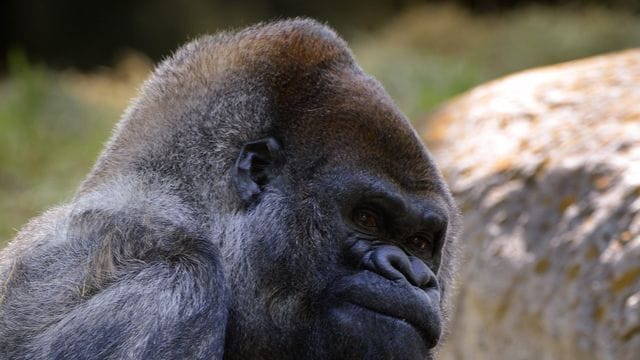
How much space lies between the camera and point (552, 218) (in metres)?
4.64

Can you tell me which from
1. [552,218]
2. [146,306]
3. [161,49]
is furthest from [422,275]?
[161,49]

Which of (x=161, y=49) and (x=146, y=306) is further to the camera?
(x=161, y=49)

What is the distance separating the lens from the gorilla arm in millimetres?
2865

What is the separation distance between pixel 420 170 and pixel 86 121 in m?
6.84

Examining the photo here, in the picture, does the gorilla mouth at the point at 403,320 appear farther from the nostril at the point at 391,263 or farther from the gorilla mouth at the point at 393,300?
the nostril at the point at 391,263

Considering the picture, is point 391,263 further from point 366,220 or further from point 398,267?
point 366,220

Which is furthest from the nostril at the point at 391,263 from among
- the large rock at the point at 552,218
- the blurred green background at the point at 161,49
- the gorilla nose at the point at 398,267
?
the blurred green background at the point at 161,49

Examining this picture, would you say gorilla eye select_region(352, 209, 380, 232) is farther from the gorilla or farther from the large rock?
the large rock

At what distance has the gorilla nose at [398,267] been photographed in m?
3.19

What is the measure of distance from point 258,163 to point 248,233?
0.23 m

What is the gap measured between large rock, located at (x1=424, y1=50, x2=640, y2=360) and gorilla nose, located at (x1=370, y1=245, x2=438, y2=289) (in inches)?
47.9

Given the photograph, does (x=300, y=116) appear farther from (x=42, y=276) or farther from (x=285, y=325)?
(x=42, y=276)

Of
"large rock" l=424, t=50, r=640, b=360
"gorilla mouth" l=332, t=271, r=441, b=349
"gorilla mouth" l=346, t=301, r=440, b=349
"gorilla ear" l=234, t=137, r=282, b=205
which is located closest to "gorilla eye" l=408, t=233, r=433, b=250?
"gorilla mouth" l=332, t=271, r=441, b=349

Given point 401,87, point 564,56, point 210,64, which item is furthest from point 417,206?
point 564,56
